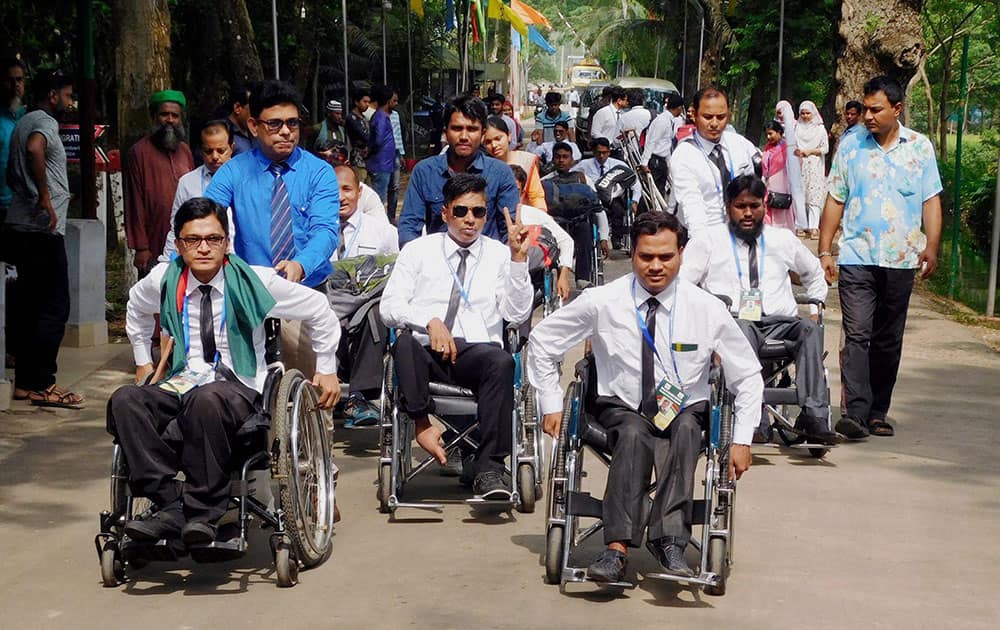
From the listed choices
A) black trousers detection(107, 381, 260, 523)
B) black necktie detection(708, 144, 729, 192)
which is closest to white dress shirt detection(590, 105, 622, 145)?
black necktie detection(708, 144, 729, 192)

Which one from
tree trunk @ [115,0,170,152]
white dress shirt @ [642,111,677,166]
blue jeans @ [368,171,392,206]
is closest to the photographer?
tree trunk @ [115,0,170,152]

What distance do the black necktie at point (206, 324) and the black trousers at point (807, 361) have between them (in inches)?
118

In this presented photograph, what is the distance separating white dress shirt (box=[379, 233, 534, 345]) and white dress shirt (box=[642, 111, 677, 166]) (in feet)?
37.1

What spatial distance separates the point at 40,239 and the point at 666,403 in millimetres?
4801

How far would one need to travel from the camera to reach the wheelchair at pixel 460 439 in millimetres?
6680

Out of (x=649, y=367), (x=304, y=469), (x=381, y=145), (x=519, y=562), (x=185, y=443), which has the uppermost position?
(x=381, y=145)

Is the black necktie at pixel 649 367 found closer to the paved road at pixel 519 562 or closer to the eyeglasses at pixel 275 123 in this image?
the paved road at pixel 519 562

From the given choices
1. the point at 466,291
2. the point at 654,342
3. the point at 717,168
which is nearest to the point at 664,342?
the point at 654,342

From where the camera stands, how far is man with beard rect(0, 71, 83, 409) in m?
8.81

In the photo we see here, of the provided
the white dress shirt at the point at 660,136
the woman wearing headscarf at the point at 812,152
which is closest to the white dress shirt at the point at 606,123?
the white dress shirt at the point at 660,136

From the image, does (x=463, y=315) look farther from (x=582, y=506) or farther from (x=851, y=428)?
(x=851, y=428)

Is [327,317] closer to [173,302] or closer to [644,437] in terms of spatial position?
[173,302]

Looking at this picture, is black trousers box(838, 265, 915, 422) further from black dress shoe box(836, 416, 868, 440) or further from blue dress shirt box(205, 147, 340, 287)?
blue dress shirt box(205, 147, 340, 287)

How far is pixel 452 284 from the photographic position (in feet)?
23.3
